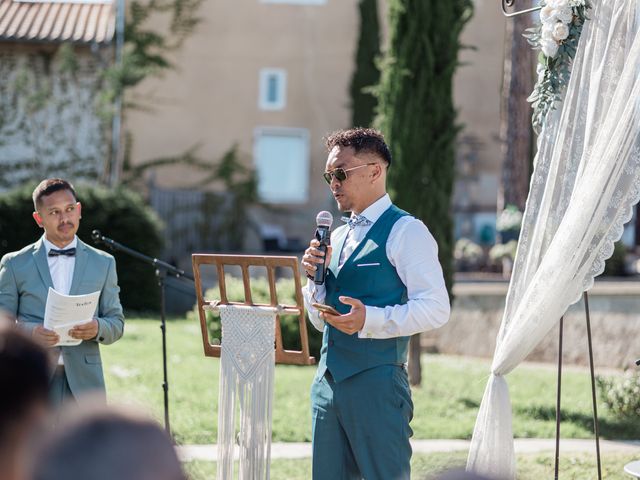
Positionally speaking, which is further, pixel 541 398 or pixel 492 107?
pixel 492 107

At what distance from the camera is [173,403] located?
956 centimetres

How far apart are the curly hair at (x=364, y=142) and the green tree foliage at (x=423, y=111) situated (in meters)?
5.99

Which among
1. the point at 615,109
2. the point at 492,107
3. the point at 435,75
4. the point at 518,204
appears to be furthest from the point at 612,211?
the point at 492,107

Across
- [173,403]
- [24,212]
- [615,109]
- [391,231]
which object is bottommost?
[173,403]

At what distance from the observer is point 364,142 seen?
15.4 feet

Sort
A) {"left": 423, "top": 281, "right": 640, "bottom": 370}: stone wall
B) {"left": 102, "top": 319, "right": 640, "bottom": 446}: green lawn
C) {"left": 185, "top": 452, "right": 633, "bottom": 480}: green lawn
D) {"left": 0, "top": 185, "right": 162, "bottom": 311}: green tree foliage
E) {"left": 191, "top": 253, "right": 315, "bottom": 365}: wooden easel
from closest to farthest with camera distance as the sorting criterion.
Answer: {"left": 191, "top": 253, "right": 315, "bottom": 365}: wooden easel < {"left": 185, "top": 452, "right": 633, "bottom": 480}: green lawn < {"left": 102, "top": 319, "right": 640, "bottom": 446}: green lawn < {"left": 423, "top": 281, "right": 640, "bottom": 370}: stone wall < {"left": 0, "top": 185, "right": 162, "bottom": 311}: green tree foliage

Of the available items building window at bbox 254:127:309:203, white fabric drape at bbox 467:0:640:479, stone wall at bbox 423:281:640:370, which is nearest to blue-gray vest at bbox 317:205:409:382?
white fabric drape at bbox 467:0:640:479

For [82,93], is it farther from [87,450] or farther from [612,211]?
[87,450]

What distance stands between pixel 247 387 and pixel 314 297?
2.43 ft

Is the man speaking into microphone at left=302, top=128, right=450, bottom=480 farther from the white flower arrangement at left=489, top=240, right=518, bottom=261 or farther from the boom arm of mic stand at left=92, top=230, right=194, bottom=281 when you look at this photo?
the white flower arrangement at left=489, top=240, right=518, bottom=261

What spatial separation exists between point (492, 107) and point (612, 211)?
18.0 m

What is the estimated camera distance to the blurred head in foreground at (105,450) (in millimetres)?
1667

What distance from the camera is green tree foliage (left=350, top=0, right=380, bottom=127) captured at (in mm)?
21750

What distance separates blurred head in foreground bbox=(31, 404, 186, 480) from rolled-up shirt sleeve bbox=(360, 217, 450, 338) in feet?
8.70
